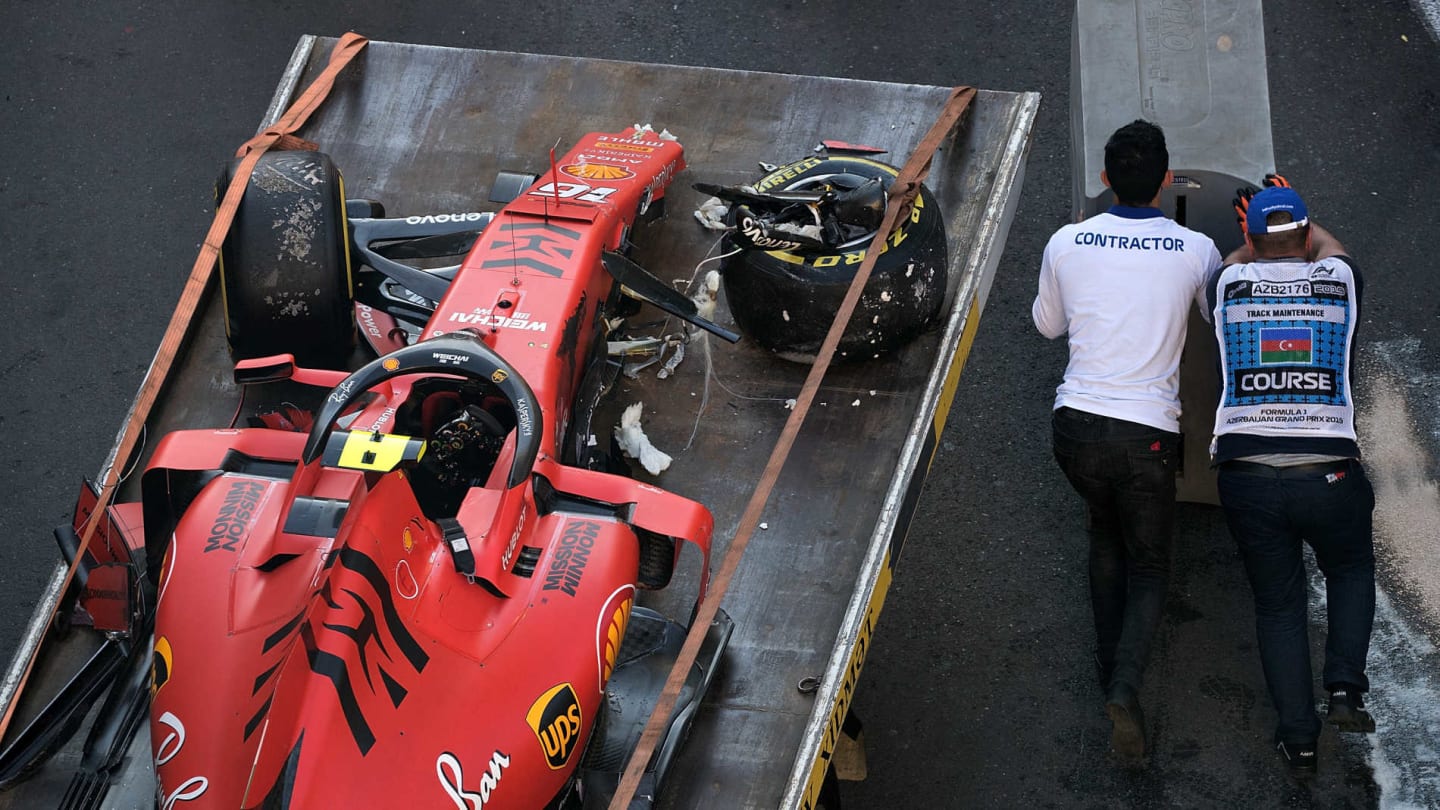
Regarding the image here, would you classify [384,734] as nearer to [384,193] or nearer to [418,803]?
[418,803]

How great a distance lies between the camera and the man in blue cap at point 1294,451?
4.54 m

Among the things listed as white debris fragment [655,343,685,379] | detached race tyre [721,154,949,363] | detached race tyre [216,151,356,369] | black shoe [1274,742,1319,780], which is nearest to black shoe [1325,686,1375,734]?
black shoe [1274,742,1319,780]

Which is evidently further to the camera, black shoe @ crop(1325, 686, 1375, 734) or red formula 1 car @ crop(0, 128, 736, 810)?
black shoe @ crop(1325, 686, 1375, 734)

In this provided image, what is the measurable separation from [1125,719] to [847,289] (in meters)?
1.67

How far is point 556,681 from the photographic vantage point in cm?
383

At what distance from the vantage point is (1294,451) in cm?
452

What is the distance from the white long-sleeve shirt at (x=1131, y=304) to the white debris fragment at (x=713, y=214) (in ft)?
4.58

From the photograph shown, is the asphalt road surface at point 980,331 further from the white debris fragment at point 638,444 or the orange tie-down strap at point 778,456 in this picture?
the white debris fragment at point 638,444

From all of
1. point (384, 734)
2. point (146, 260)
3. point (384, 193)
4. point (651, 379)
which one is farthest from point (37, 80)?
point (384, 734)

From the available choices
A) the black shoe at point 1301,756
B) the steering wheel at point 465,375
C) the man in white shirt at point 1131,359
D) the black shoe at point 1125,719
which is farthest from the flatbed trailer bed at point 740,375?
the black shoe at point 1301,756

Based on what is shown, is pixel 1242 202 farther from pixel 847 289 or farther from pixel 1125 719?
pixel 1125 719

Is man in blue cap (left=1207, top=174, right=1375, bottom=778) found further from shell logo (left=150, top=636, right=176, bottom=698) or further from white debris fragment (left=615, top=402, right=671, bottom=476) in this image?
shell logo (left=150, top=636, right=176, bottom=698)

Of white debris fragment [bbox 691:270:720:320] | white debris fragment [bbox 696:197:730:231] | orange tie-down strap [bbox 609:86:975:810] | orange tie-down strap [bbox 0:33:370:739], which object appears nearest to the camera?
orange tie-down strap [bbox 609:86:975:810]

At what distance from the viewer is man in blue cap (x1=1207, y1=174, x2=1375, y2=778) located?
4.54 m
